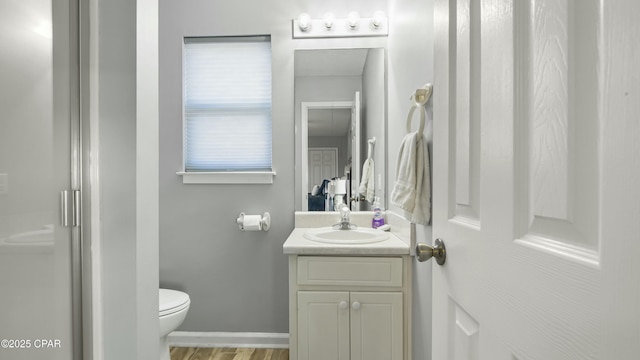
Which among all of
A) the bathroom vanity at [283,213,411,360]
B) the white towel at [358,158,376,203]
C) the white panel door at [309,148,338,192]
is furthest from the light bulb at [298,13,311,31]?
the bathroom vanity at [283,213,411,360]

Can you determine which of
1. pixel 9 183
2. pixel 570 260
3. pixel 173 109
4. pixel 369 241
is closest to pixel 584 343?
pixel 570 260

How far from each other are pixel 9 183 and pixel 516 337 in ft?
3.39

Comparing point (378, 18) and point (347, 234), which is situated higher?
point (378, 18)

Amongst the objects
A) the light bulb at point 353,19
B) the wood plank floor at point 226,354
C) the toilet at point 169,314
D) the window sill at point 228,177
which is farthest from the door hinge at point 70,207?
the light bulb at point 353,19

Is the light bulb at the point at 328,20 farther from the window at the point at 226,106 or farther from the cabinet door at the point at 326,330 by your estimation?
the cabinet door at the point at 326,330

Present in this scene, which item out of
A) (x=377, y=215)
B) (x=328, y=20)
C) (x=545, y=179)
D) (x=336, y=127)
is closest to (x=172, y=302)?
(x=377, y=215)

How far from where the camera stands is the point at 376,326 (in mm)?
1574

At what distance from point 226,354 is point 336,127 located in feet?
5.58

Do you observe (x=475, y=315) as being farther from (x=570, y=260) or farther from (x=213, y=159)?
(x=213, y=159)

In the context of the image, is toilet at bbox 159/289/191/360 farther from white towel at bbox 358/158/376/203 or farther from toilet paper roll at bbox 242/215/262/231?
white towel at bbox 358/158/376/203

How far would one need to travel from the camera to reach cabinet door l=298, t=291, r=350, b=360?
158 cm

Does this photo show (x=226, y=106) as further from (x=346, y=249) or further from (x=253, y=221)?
(x=346, y=249)

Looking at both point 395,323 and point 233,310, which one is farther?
point 233,310

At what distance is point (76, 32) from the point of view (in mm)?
836
